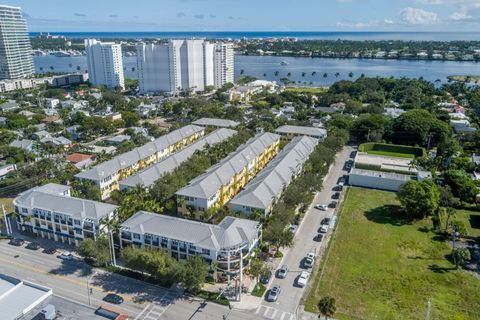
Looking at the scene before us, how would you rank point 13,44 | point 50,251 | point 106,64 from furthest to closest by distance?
point 106,64
point 13,44
point 50,251

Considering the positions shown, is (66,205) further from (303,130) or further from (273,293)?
(303,130)

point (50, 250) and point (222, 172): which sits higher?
point (222, 172)

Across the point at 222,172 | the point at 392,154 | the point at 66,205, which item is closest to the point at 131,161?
the point at 222,172

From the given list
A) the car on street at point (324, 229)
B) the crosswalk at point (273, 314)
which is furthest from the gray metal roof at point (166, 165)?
the crosswalk at point (273, 314)

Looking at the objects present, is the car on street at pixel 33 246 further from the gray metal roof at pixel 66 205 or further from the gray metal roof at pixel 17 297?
the gray metal roof at pixel 17 297

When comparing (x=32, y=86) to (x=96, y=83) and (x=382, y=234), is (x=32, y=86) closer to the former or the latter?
(x=96, y=83)

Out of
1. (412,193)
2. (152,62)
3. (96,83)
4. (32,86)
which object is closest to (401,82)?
(152,62)

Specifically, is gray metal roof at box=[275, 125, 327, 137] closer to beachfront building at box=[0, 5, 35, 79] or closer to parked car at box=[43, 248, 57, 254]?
parked car at box=[43, 248, 57, 254]

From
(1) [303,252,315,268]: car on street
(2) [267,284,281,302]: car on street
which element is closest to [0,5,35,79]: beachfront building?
(1) [303,252,315,268]: car on street

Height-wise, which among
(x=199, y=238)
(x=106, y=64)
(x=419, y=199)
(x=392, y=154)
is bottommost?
(x=392, y=154)
